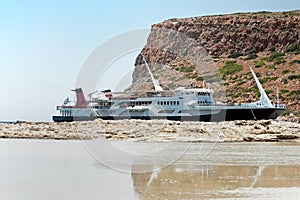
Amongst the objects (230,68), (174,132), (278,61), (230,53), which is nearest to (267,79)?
(278,61)

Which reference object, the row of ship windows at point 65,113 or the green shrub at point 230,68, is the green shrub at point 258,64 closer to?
the green shrub at point 230,68

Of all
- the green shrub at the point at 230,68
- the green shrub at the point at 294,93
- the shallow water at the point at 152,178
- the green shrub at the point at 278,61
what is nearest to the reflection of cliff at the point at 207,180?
the shallow water at the point at 152,178

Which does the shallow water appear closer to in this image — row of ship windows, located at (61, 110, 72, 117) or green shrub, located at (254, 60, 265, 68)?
row of ship windows, located at (61, 110, 72, 117)

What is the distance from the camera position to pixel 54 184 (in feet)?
37.9

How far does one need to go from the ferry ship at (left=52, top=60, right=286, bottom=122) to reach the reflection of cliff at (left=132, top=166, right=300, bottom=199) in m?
31.4

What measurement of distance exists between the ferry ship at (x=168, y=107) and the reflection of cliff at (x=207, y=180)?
31436 mm

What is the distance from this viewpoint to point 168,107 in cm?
5100

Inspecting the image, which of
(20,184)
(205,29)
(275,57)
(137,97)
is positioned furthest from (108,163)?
(205,29)

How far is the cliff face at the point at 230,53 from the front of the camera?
75812 millimetres

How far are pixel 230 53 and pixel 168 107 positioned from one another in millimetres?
47385

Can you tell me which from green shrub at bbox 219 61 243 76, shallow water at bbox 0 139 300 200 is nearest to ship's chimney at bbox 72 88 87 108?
green shrub at bbox 219 61 243 76

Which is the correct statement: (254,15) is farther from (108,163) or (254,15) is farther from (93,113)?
(108,163)

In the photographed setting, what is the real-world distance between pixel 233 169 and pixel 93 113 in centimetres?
4386

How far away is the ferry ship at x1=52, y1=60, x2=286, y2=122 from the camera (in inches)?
1822
